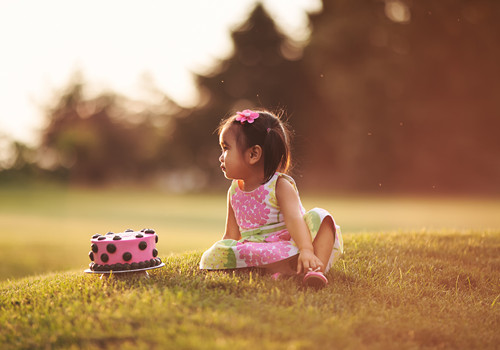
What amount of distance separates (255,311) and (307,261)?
752 millimetres

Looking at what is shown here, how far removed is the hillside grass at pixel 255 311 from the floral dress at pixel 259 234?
0.42 ft

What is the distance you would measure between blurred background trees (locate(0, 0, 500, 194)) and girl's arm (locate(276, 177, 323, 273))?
19167mm

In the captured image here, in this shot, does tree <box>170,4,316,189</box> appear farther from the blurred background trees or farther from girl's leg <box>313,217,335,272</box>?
girl's leg <box>313,217,335,272</box>

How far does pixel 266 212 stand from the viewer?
384cm

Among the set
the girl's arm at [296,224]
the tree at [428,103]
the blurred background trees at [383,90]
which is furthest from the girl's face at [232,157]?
the tree at [428,103]

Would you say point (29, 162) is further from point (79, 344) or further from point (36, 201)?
point (79, 344)

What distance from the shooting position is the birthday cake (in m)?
3.50

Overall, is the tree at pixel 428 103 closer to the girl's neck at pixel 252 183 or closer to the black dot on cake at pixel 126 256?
the girl's neck at pixel 252 183

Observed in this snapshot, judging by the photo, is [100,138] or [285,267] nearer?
[285,267]

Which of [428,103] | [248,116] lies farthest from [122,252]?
[428,103]

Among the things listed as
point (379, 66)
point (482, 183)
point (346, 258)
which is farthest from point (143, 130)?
point (346, 258)

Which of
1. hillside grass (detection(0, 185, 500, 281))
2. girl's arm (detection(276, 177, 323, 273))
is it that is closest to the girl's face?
girl's arm (detection(276, 177, 323, 273))

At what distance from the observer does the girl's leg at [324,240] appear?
3.66 m

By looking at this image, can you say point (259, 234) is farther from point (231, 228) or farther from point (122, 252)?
point (122, 252)
